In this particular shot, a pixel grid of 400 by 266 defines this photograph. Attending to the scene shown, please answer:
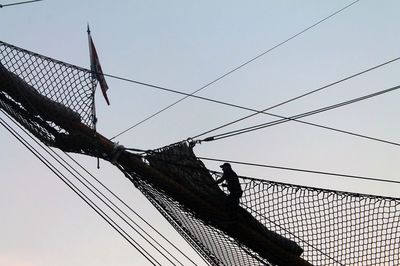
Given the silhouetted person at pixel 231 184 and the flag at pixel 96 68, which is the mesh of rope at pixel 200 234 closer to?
the silhouetted person at pixel 231 184

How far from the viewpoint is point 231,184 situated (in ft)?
21.2

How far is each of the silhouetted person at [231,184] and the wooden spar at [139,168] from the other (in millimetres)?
124

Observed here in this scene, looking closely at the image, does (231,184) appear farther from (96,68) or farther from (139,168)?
(96,68)

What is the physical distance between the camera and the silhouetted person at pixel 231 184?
→ 6.43 metres

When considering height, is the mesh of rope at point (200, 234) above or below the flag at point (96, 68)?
below

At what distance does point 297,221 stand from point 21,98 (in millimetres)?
3398

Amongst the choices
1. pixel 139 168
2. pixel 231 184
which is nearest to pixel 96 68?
pixel 139 168

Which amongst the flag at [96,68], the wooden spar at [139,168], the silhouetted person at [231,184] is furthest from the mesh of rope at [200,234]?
the flag at [96,68]

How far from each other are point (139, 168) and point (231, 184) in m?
1.02

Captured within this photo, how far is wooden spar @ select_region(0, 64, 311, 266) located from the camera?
6441 mm

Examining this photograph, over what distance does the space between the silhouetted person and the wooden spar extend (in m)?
0.12

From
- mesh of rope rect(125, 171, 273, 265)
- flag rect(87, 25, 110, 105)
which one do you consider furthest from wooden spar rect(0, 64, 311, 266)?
flag rect(87, 25, 110, 105)

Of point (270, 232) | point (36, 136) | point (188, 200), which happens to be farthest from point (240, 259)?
point (36, 136)

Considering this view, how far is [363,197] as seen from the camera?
6.75 meters
